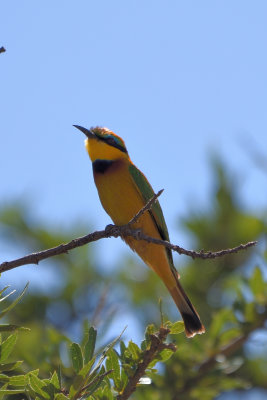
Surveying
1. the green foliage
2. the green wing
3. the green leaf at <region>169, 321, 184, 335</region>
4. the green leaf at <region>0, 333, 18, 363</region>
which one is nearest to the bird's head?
the green wing

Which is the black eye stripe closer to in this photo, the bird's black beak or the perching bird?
the bird's black beak

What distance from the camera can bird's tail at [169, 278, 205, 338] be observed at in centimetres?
324

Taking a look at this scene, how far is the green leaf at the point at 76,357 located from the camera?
5.99ft

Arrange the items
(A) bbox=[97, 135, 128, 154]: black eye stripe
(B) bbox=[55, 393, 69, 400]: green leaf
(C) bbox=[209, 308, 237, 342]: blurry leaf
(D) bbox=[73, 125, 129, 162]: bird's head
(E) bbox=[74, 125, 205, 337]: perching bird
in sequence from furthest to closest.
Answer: (A) bbox=[97, 135, 128, 154]: black eye stripe, (D) bbox=[73, 125, 129, 162]: bird's head, (E) bbox=[74, 125, 205, 337]: perching bird, (C) bbox=[209, 308, 237, 342]: blurry leaf, (B) bbox=[55, 393, 69, 400]: green leaf

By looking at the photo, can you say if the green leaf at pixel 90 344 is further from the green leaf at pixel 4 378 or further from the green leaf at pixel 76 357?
the green leaf at pixel 4 378

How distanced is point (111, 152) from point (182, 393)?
5.94 feet

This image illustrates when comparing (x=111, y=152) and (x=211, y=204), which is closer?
(x=111, y=152)

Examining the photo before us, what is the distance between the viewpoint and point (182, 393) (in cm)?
289

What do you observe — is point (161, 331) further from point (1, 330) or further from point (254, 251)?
point (254, 251)

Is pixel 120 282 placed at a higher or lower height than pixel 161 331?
higher

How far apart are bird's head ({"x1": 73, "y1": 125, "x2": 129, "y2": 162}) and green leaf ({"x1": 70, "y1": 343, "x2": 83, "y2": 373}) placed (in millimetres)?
2364

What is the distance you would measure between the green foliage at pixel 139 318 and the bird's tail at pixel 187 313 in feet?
0.20

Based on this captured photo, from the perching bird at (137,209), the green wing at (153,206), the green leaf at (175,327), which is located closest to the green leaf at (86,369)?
the green leaf at (175,327)

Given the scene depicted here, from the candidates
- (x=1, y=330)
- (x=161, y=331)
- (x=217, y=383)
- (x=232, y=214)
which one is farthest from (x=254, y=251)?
(x=1, y=330)
